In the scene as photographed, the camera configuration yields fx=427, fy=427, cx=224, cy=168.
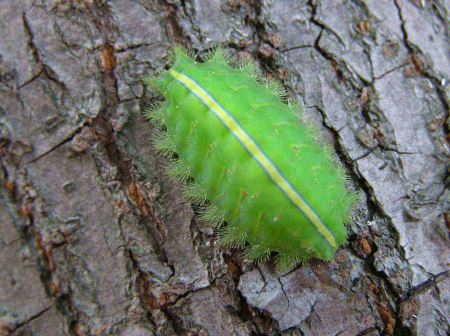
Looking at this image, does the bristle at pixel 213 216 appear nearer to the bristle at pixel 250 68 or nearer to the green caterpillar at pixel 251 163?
the green caterpillar at pixel 251 163

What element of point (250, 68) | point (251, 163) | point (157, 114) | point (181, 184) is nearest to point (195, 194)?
point (181, 184)

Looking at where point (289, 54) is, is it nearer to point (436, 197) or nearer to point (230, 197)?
point (230, 197)

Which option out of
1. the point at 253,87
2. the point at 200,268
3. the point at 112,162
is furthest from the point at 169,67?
the point at 200,268

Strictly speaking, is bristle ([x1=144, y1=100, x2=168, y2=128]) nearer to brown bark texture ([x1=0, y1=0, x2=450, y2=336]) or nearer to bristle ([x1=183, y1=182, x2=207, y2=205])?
brown bark texture ([x1=0, y1=0, x2=450, y2=336])

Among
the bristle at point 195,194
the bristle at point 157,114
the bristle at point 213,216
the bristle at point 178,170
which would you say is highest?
the bristle at point 157,114

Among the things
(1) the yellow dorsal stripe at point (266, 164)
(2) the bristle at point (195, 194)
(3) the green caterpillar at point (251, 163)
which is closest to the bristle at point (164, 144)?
(3) the green caterpillar at point (251, 163)

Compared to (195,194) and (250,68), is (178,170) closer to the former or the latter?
(195,194)

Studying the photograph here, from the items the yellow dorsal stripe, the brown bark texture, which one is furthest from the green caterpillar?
the brown bark texture
